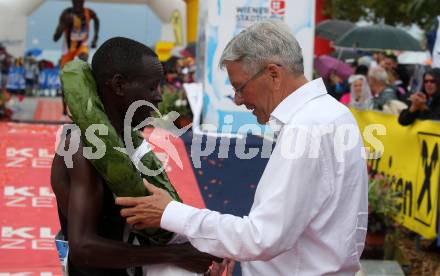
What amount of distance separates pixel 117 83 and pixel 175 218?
433mm

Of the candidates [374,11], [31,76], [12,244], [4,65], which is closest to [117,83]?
[12,244]

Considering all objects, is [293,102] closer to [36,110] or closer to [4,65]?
[4,65]

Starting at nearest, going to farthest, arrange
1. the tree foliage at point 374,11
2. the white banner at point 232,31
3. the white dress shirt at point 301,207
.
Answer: the white dress shirt at point 301,207 < the white banner at point 232,31 < the tree foliage at point 374,11

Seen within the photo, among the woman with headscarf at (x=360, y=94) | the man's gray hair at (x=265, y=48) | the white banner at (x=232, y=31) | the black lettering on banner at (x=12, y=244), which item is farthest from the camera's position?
the woman with headscarf at (x=360, y=94)

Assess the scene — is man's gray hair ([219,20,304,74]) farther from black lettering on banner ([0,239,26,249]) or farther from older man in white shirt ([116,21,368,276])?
black lettering on banner ([0,239,26,249])

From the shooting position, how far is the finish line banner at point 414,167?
6184mm

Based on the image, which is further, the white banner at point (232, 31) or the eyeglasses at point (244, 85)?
the white banner at point (232, 31)

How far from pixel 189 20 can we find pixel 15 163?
11842 mm

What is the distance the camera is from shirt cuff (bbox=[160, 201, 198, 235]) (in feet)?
6.95

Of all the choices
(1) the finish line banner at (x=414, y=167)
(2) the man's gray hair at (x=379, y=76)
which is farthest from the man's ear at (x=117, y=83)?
(2) the man's gray hair at (x=379, y=76)

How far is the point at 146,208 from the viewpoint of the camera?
2.12 meters

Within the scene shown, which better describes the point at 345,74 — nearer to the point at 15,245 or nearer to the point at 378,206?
the point at 378,206

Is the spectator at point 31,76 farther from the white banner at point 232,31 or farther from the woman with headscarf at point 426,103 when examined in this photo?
the woman with headscarf at point 426,103

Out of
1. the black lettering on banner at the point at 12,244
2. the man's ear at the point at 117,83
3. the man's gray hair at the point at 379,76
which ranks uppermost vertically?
the man's ear at the point at 117,83
